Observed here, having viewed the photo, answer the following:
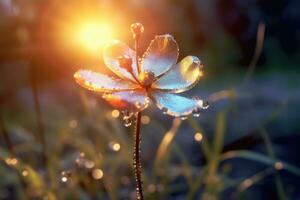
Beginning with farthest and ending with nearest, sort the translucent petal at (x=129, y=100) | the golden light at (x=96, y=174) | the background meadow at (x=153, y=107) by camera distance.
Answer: the background meadow at (x=153, y=107) < the golden light at (x=96, y=174) < the translucent petal at (x=129, y=100)

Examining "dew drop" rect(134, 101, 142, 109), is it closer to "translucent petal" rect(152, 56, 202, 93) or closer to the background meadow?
"translucent petal" rect(152, 56, 202, 93)

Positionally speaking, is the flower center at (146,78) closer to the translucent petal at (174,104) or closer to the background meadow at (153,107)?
the translucent petal at (174,104)

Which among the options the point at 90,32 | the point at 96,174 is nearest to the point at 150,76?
the point at 96,174

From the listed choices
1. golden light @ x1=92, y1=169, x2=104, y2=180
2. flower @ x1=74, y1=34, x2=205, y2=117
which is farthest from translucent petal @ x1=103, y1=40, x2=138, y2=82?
golden light @ x1=92, y1=169, x2=104, y2=180

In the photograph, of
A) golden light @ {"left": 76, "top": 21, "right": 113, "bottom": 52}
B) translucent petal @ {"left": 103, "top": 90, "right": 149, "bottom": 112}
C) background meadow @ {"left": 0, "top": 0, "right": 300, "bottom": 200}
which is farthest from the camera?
golden light @ {"left": 76, "top": 21, "right": 113, "bottom": 52}

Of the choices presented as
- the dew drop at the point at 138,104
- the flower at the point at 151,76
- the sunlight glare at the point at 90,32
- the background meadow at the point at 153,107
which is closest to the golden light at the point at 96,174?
the background meadow at the point at 153,107

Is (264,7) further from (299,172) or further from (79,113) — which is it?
(299,172)
